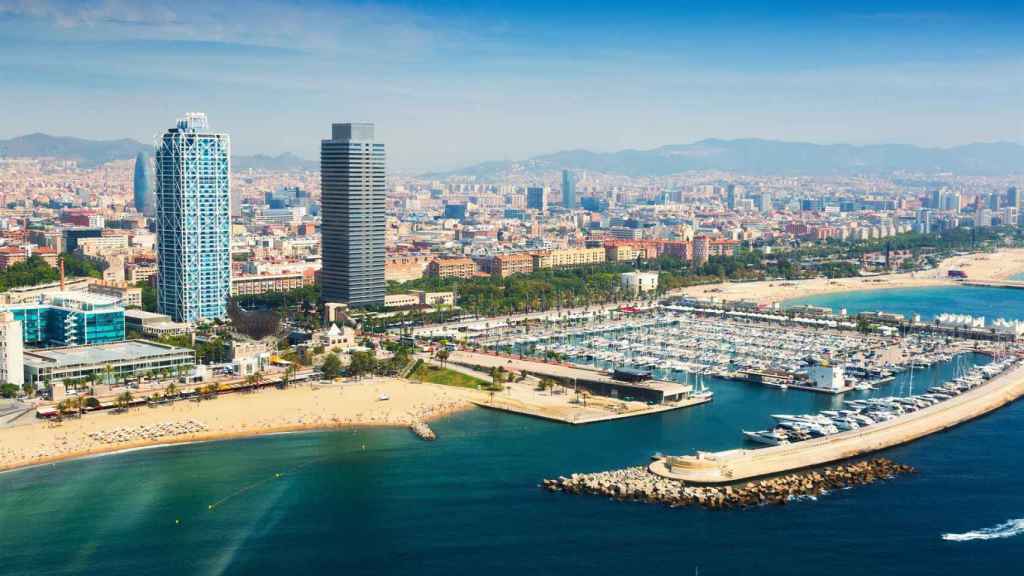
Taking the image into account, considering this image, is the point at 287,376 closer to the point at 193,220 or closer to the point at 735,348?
the point at 193,220

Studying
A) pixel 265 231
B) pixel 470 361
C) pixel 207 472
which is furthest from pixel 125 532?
pixel 265 231

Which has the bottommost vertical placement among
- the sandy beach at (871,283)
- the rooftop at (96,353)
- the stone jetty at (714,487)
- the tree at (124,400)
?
the stone jetty at (714,487)

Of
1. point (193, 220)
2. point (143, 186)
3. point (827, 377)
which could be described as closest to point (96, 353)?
point (193, 220)

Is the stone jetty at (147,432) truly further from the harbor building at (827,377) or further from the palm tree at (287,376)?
the harbor building at (827,377)

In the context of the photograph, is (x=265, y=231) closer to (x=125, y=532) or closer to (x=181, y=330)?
(x=181, y=330)

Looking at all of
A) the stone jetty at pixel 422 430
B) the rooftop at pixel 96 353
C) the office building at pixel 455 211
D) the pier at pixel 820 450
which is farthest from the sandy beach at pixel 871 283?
the office building at pixel 455 211

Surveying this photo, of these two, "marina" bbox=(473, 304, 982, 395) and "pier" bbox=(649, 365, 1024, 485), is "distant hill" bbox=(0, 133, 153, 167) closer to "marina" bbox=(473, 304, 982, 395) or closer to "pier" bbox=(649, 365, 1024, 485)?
"marina" bbox=(473, 304, 982, 395)
